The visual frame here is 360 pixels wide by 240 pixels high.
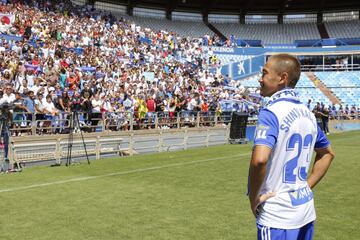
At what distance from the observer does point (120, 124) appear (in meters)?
19.6

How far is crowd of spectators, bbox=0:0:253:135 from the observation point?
18.1m

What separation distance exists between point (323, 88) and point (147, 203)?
137 ft

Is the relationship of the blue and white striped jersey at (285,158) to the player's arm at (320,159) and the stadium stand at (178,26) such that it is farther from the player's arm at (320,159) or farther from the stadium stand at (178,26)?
the stadium stand at (178,26)

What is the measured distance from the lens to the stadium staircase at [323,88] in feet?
147

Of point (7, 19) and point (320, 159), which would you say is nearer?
point (320, 159)

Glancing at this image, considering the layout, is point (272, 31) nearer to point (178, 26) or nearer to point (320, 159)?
point (178, 26)

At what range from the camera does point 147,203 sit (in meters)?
8.36

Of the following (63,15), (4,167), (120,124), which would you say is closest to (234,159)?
(120,124)

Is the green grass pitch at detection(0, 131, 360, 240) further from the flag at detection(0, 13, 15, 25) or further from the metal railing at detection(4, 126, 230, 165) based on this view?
the flag at detection(0, 13, 15, 25)

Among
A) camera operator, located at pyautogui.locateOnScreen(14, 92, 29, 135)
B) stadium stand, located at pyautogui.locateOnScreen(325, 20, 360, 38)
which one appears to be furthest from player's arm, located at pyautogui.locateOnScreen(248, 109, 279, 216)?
stadium stand, located at pyautogui.locateOnScreen(325, 20, 360, 38)

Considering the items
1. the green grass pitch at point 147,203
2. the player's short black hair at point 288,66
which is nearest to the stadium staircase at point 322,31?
the green grass pitch at point 147,203

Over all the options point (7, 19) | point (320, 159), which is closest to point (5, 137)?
point (320, 159)

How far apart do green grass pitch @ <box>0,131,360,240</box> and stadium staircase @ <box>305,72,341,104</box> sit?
32445mm

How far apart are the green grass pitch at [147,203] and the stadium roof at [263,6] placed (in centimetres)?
4859
